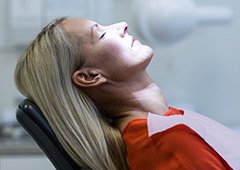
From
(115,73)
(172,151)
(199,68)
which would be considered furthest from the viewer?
(199,68)

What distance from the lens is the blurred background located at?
253cm

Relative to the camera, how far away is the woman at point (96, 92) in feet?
4.20

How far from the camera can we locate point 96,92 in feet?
4.42

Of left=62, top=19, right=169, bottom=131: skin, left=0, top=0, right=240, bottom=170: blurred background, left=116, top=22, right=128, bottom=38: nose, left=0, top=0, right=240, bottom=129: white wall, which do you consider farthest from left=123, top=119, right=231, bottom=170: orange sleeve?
left=0, top=0, right=240, bottom=129: white wall

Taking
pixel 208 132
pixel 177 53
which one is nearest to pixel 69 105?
pixel 208 132

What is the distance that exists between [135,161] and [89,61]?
27 cm

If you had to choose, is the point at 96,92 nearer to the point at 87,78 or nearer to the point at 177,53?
the point at 87,78

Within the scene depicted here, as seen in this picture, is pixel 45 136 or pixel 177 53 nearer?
pixel 45 136

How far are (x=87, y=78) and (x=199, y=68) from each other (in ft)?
4.52

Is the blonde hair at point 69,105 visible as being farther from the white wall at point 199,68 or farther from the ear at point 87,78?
the white wall at point 199,68

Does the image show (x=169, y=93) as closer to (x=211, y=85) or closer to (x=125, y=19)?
(x=211, y=85)

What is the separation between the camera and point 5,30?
2.57 meters

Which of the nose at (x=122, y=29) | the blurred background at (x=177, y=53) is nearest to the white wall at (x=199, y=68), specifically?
the blurred background at (x=177, y=53)

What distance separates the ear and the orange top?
0.50 ft
